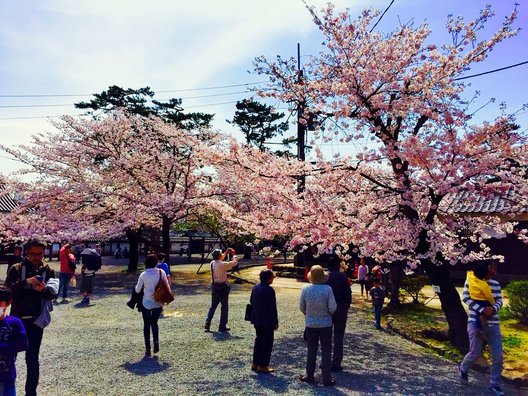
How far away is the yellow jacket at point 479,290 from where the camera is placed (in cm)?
577

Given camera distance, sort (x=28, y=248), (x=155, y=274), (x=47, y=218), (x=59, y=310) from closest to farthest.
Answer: (x=28, y=248) → (x=155, y=274) → (x=59, y=310) → (x=47, y=218)

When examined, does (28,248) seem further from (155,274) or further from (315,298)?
(315,298)

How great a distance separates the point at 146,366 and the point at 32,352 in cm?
208

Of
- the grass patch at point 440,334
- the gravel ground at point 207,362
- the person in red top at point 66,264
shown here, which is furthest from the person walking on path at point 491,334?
the person in red top at point 66,264

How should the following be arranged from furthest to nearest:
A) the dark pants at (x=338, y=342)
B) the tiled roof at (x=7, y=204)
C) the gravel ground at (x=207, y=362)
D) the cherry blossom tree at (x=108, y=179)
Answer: the tiled roof at (x=7, y=204), the cherry blossom tree at (x=108, y=179), the dark pants at (x=338, y=342), the gravel ground at (x=207, y=362)

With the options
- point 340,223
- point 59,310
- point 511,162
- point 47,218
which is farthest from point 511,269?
point 47,218

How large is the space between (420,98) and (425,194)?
186 cm

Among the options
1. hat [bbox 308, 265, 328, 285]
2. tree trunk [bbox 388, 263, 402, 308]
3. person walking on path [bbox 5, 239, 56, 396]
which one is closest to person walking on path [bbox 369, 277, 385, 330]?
tree trunk [bbox 388, 263, 402, 308]

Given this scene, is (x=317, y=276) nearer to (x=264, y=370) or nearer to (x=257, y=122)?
(x=264, y=370)

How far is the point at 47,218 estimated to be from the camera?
706 inches

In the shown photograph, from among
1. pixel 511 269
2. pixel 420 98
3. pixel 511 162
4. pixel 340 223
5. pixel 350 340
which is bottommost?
pixel 350 340

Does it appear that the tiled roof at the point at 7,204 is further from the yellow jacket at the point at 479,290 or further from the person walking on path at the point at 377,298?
the yellow jacket at the point at 479,290

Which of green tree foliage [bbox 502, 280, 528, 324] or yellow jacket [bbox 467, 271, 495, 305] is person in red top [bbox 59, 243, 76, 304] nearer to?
yellow jacket [bbox 467, 271, 495, 305]

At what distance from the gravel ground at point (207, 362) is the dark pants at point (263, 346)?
0.23 meters
